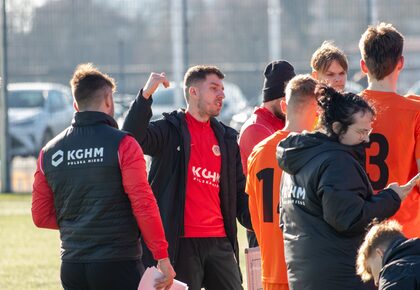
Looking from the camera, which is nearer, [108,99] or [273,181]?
[108,99]

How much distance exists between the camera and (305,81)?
6.05 metres

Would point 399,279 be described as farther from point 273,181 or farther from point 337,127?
point 273,181

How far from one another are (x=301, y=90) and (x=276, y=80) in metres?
1.84

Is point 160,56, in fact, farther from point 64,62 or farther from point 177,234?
point 177,234

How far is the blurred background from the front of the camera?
21766mm

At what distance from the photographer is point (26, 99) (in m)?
25.2

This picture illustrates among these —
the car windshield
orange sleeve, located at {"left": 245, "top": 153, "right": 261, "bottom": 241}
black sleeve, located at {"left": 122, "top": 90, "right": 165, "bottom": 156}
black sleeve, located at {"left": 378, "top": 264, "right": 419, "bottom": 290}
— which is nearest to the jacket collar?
black sleeve, located at {"left": 122, "top": 90, "right": 165, "bottom": 156}

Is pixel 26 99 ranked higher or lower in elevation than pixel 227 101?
higher

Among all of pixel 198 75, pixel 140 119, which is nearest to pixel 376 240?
pixel 140 119

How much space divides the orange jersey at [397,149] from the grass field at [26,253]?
4.89 metres

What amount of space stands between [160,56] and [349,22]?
3.94 m

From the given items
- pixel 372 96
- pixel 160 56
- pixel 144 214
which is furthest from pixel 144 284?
pixel 160 56

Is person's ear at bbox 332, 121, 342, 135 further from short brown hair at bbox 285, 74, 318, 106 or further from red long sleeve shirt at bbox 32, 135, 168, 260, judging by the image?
red long sleeve shirt at bbox 32, 135, 168, 260

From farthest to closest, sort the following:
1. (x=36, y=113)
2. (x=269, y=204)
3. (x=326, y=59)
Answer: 1. (x=36, y=113)
2. (x=326, y=59)
3. (x=269, y=204)
